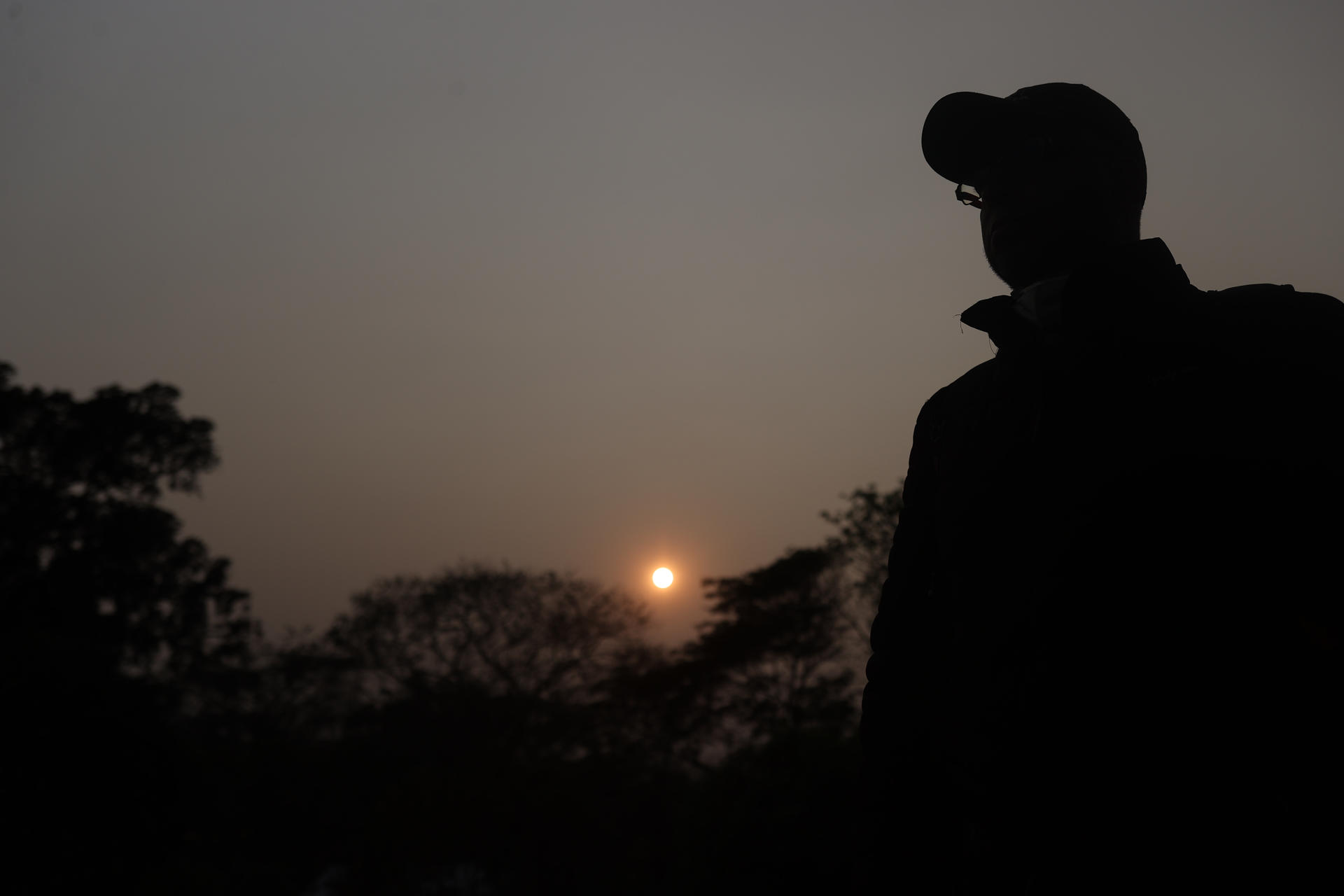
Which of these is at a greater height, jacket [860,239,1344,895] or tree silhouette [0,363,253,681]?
tree silhouette [0,363,253,681]

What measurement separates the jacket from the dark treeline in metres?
12.7

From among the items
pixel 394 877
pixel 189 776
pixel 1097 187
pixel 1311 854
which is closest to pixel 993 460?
pixel 1097 187

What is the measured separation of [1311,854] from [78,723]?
23.2m

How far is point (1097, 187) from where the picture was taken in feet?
5.52

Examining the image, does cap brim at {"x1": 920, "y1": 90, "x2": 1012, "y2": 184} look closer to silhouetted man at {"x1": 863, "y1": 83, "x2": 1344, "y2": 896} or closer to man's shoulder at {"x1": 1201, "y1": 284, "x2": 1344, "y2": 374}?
silhouetted man at {"x1": 863, "y1": 83, "x2": 1344, "y2": 896}

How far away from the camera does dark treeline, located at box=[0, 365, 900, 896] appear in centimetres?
1819

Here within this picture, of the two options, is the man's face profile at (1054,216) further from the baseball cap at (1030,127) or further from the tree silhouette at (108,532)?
the tree silhouette at (108,532)

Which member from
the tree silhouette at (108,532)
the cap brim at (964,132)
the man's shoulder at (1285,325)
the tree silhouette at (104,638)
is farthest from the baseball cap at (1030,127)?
the tree silhouette at (108,532)

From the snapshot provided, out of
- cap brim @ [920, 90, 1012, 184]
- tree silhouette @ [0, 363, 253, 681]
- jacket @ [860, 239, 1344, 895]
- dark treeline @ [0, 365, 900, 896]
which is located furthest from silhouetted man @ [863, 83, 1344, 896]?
tree silhouette @ [0, 363, 253, 681]

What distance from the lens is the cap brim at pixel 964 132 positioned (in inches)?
71.1

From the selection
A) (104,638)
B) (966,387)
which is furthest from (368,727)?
(966,387)

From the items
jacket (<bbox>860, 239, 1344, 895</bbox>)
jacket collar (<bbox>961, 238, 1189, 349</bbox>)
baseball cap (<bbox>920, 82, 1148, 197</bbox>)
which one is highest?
baseball cap (<bbox>920, 82, 1148, 197</bbox>)

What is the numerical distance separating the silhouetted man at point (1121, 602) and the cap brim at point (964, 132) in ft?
0.56

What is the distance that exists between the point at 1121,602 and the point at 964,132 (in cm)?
106
